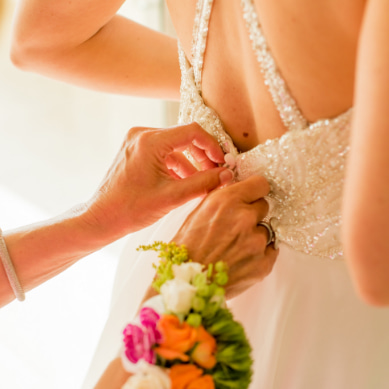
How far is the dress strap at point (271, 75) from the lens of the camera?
2.44ft


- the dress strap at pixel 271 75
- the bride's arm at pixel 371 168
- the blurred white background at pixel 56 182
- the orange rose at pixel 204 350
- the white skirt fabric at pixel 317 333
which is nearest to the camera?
the bride's arm at pixel 371 168

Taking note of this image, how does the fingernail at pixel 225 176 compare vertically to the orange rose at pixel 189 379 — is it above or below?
above

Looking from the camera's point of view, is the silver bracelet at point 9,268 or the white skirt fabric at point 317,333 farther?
the silver bracelet at point 9,268

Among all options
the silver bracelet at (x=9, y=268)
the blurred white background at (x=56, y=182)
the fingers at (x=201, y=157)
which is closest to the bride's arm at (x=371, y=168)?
the fingers at (x=201, y=157)

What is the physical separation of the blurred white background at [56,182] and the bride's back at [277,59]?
1.45 metres

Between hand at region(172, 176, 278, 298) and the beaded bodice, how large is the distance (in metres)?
0.05

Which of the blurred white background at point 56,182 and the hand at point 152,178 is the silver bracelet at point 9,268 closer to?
the hand at point 152,178

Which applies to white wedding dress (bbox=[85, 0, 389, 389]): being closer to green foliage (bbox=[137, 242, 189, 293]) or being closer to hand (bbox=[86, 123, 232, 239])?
hand (bbox=[86, 123, 232, 239])

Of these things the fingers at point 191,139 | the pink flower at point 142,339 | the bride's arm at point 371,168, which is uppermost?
the fingers at point 191,139

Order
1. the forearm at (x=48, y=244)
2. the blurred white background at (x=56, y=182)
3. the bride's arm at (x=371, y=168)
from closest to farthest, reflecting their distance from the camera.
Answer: the bride's arm at (x=371, y=168) → the forearm at (x=48, y=244) → the blurred white background at (x=56, y=182)

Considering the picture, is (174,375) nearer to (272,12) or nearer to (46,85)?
(272,12)

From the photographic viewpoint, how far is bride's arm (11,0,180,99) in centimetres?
110

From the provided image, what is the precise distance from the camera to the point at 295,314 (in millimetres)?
871

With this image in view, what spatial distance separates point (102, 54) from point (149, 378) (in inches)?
28.3
